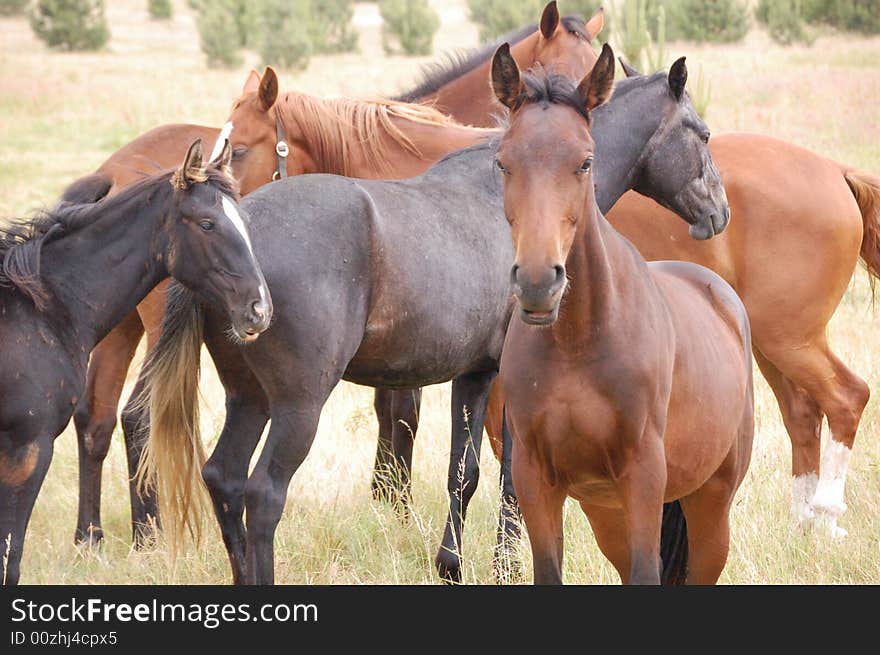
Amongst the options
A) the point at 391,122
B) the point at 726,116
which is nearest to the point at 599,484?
the point at 391,122

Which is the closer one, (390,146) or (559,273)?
(559,273)

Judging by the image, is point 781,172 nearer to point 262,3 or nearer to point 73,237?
point 73,237

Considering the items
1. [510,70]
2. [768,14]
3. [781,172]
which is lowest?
[768,14]

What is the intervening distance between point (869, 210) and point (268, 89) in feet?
11.3

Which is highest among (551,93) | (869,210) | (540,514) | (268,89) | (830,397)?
(551,93)

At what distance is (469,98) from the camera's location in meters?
6.60

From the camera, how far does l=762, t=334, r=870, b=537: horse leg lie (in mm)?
5621

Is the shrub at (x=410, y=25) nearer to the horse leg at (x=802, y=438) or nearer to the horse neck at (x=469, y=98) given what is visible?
the horse neck at (x=469, y=98)

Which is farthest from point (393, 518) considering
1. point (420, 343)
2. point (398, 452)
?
point (420, 343)

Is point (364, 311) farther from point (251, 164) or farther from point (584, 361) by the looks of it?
point (251, 164)

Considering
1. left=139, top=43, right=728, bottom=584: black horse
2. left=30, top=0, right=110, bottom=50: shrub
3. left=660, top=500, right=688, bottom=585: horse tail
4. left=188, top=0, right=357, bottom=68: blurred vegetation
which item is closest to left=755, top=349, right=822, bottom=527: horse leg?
left=139, top=43, right=728, bottom=584: black horse

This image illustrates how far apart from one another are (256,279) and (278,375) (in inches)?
15.3

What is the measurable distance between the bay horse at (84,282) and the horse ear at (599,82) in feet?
4.27

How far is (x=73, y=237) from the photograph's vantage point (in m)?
4.21
